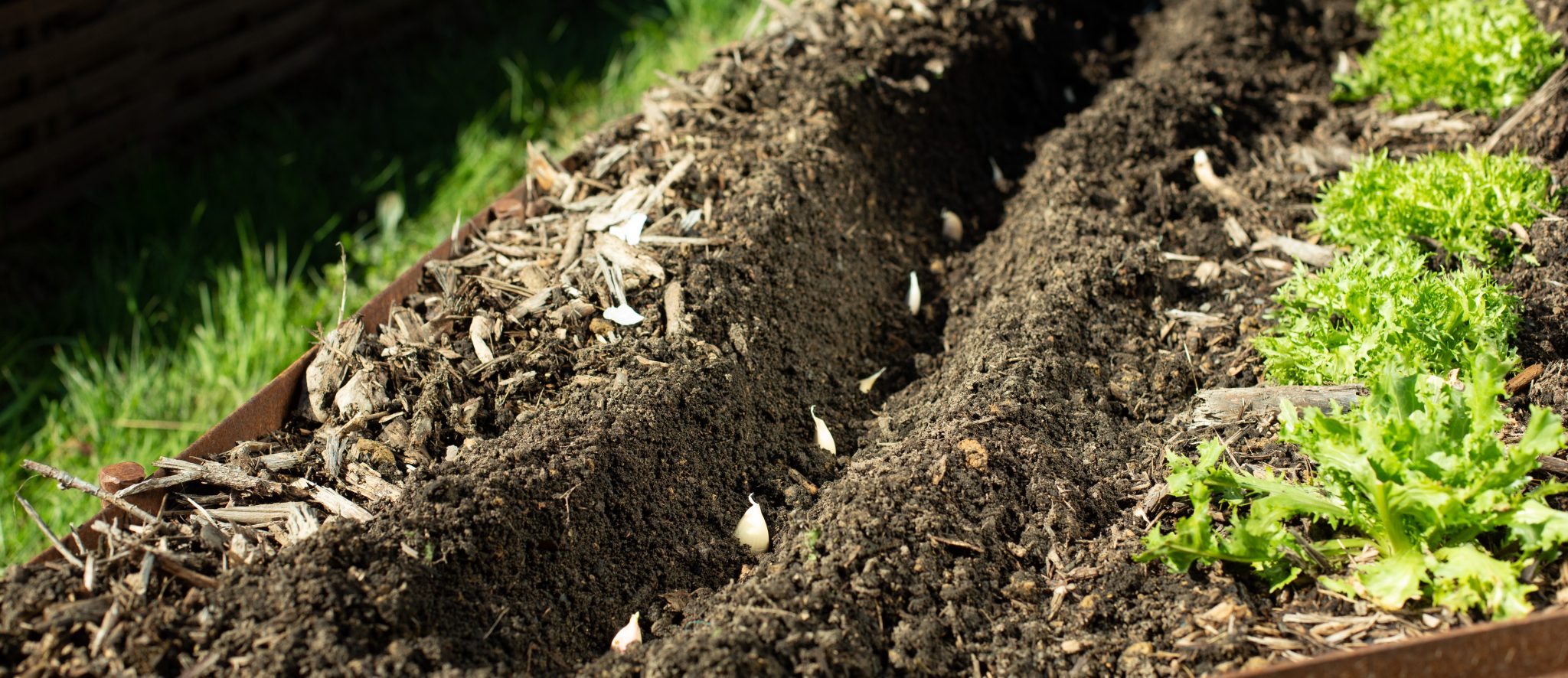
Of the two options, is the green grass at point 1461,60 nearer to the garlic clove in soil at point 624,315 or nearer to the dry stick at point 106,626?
the garlic clove in soil at point 624,315

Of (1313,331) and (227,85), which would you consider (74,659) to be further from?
(227,85)

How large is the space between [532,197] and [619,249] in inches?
24.5

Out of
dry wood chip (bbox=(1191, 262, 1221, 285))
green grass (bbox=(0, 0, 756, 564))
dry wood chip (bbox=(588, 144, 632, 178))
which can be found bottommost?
dry wood chip (bbox=(1191, 262, 1221, 285))

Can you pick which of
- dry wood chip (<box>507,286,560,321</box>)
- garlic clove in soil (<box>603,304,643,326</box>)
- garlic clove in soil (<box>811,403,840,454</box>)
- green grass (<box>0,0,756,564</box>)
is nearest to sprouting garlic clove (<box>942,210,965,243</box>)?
garlic clove in soil (<box>811,403,840,454</box>)

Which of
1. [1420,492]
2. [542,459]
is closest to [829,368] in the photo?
[542,459]

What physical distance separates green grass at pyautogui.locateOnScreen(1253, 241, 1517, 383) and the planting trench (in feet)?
0.78

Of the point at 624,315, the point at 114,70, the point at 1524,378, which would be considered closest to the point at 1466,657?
the point at 1524,378

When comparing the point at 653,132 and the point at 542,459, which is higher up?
the point at 653,132

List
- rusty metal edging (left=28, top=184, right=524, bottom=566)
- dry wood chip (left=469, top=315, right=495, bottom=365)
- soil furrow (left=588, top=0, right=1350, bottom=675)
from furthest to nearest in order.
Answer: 1. dry wood chip (left=469, top=315, right=495, bottom=365)
2. rusty metal edging (left=28, top=184, right=524, bottom=566)
3. soil furrow (left=588, top=0, right=1350, bottom=675)

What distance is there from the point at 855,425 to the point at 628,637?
1032 millimetres

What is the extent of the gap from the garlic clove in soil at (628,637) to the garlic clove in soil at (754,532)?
375 millimetres

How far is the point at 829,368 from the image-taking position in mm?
3250

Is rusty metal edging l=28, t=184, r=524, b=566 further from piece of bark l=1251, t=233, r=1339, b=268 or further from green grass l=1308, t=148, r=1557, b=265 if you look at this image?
green grass l=1308, t=148, r=1557, b=265

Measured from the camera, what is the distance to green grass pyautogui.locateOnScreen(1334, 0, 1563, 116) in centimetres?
376
